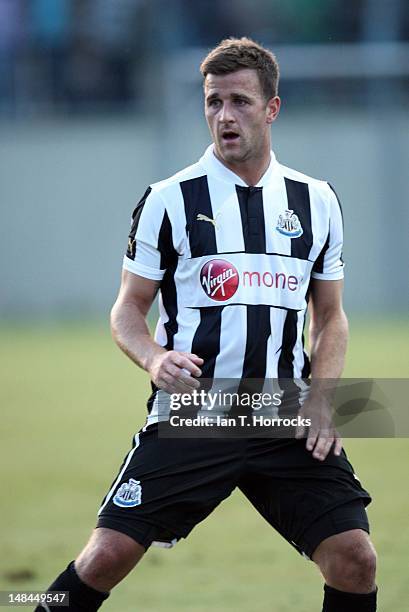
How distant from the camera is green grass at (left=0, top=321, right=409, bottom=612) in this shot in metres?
5.28

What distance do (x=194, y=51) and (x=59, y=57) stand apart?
241 centimetres

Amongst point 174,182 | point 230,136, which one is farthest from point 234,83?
point 174,182

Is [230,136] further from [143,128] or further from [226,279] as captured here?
[143,128]

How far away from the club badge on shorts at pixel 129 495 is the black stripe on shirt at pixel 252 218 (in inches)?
34.5

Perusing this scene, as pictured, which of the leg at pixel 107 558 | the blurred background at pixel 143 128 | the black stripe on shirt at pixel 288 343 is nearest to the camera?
the leg at pixel 107 558

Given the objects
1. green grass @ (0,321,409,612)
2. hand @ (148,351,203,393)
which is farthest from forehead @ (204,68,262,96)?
green grass @ (0,321,409,612)

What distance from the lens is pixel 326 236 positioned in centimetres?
427

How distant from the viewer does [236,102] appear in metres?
4.21

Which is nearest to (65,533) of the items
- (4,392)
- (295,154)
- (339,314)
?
(339,314)

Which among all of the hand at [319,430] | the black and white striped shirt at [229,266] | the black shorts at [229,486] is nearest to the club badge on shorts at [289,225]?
the black and white striped shirt at [229,266]

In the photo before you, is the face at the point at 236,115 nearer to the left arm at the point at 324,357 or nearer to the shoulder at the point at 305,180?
the shoulder at the point at 305,180

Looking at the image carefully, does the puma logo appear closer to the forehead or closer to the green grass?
the forehead

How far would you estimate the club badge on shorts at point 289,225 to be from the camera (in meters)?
4.18

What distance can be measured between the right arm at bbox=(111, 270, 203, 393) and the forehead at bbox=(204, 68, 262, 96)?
0.70 meters
